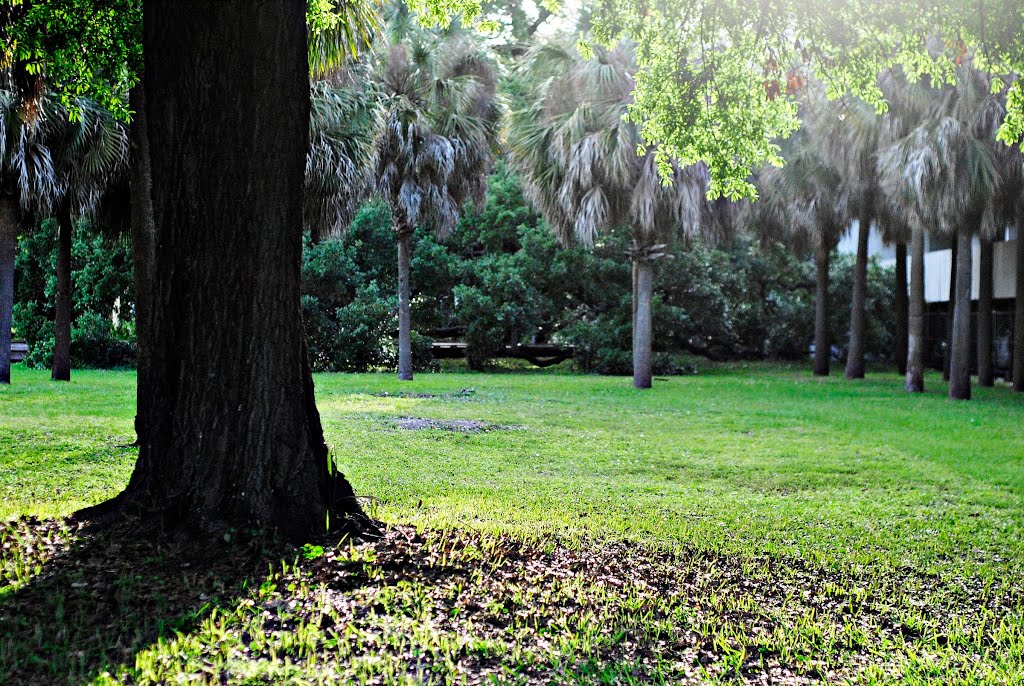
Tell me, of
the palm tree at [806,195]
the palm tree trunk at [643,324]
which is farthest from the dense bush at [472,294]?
the palm tree trunk at [643,324]

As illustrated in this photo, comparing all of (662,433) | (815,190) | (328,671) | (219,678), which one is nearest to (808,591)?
(328,671)

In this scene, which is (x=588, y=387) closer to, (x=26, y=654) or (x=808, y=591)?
(x=808, y=591)

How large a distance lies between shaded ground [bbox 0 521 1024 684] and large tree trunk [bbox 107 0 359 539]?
0.39 m

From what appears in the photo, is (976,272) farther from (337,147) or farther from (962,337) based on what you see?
(337,147)

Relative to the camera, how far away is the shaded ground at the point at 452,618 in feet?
12.5

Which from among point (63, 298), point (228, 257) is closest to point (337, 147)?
point (63, 298)

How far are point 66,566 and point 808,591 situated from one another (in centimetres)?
401

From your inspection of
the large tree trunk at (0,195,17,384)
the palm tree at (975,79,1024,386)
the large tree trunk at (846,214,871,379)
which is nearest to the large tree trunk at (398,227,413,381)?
the large tree trunk at (0,195,17,384)

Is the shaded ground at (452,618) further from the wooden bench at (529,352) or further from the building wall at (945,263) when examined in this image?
the wooden bench at (529,352)

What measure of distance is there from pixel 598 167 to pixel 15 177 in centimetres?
1172

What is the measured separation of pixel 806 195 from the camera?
25.9 m

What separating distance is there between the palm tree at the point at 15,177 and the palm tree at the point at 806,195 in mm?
17998

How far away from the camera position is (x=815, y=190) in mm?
25703

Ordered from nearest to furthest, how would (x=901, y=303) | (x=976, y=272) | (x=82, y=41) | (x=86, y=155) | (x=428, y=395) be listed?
(x=82, y=41), (x=86, y=155), (x=428, y=395), (x=901, y=303), (x=976, y=272)
